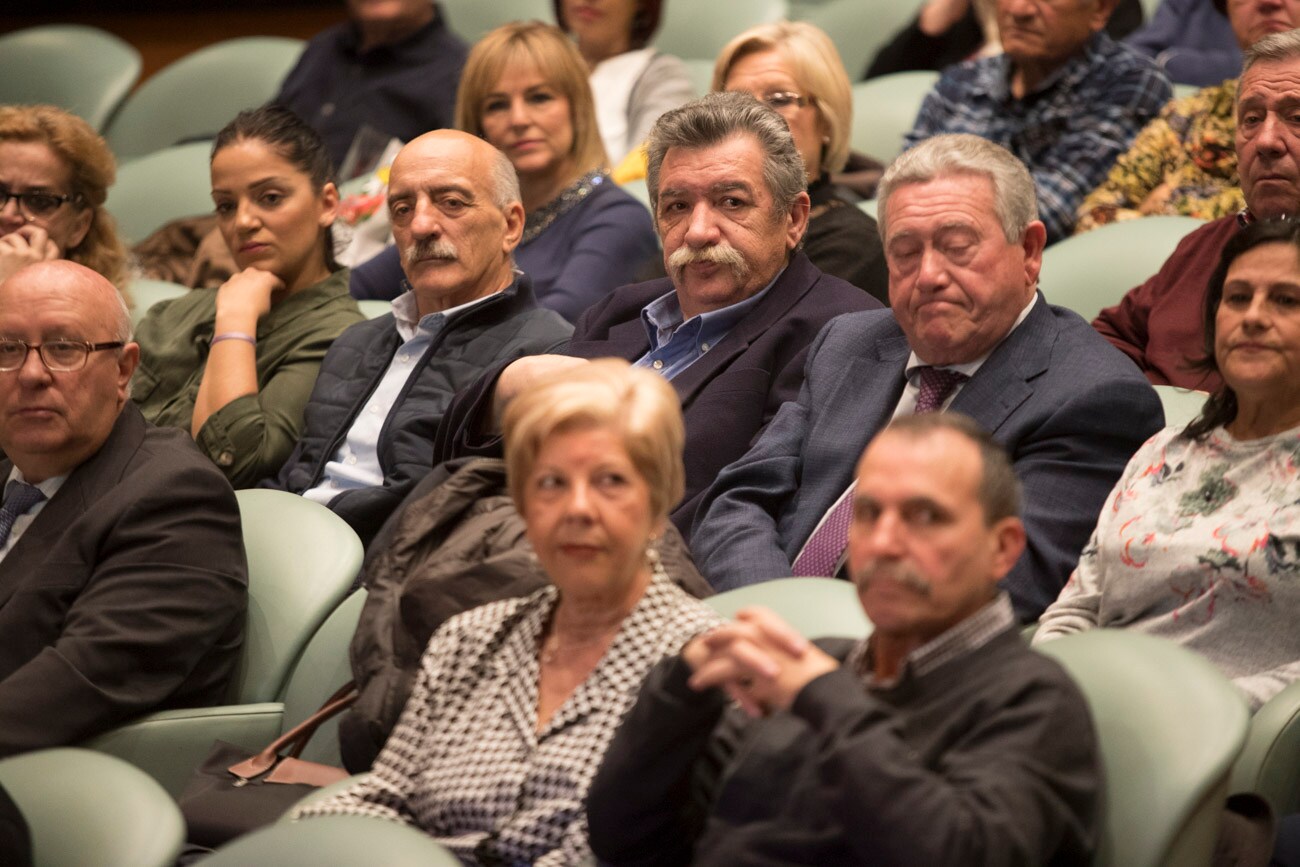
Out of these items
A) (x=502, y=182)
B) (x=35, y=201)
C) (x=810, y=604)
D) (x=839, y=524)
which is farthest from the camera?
(x=35, y=201)

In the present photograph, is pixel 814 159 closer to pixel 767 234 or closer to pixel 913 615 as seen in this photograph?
pixel 767 234

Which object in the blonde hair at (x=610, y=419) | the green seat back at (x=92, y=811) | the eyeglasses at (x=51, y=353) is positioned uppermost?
the blonde hair at (x=610, y=419)

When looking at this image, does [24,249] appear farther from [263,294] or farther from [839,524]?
[839,524]

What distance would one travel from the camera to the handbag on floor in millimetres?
2148

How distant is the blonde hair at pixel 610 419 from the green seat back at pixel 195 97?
375 centimetres

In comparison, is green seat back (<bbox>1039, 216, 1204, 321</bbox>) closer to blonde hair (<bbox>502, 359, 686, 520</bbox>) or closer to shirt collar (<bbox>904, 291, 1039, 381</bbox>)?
shirt collar (<bbox>904, 291, 1039, 381</bbox>)

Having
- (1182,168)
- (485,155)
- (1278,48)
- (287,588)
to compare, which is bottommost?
(287,588)

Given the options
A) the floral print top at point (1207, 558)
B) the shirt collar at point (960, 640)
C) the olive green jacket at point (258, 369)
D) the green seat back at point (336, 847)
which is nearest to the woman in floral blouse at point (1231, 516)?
the floral print top at point (1207, 558)

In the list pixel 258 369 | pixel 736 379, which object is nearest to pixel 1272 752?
pixel 736 379

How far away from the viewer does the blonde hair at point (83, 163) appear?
143 inches

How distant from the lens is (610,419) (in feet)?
6.02

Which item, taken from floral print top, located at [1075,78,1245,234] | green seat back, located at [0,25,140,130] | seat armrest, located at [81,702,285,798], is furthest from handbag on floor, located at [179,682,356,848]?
green seat back, located at [0,25,140,130]

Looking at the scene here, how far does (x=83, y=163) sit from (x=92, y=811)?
2.12m

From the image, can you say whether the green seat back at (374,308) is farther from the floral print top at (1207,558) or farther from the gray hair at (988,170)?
the floral print top at (1207,558)
